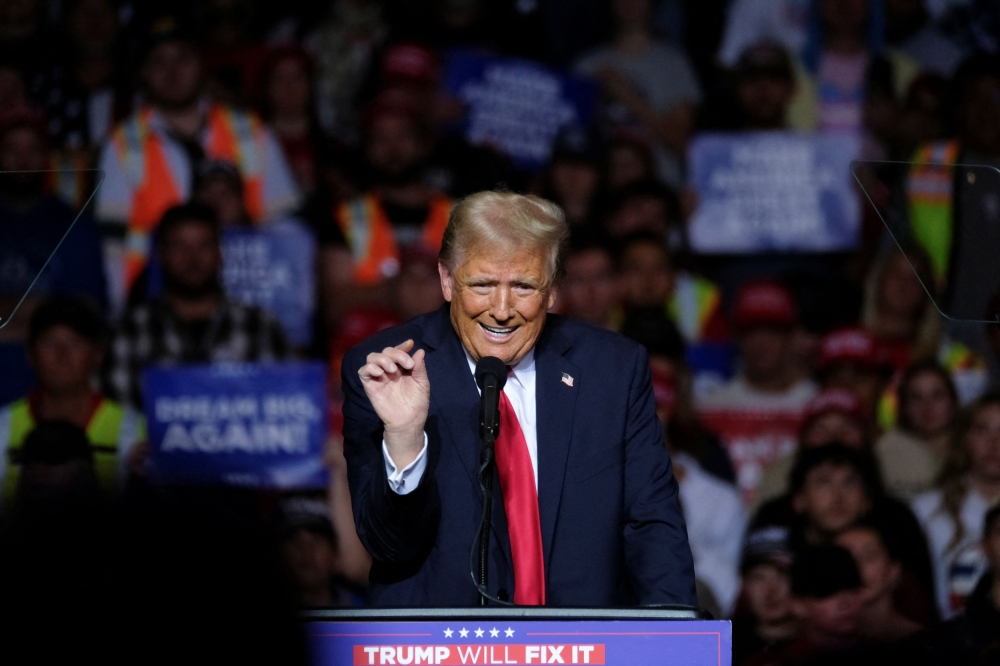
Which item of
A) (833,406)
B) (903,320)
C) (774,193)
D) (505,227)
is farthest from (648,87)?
(505,227)

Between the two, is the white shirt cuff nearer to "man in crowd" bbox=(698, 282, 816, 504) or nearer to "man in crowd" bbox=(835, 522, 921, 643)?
"man in crowd" bbox=(835, 522, 921, 643)

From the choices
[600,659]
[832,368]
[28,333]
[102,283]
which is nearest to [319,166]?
[102,283]

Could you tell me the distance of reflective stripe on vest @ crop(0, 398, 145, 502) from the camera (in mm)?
5129

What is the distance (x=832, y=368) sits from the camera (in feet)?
20.0

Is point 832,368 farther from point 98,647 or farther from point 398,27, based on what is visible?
point 98,647

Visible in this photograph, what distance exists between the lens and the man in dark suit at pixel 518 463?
271 cm

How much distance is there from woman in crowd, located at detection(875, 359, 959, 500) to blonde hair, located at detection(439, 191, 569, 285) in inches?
131

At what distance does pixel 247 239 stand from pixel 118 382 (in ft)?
2.66

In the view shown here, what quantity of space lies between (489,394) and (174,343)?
348 centimetres

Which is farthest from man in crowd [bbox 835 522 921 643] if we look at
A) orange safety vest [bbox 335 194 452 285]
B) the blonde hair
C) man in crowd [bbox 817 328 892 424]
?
the blonde hair

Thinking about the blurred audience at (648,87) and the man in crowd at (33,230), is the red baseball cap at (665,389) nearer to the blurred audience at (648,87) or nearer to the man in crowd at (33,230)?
the blurred audience at (648,87)

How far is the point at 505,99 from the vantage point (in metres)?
6.82

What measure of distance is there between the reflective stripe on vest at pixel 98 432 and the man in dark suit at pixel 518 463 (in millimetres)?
2484

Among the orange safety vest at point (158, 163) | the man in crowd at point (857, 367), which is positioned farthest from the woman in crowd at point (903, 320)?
the orange safety vest at point (158, 163)
